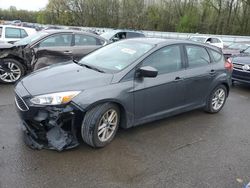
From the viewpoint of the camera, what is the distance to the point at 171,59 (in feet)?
16.4

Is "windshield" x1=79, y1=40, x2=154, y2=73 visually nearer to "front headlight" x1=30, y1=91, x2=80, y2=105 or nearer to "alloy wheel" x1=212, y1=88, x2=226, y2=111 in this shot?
"front headlight" x1=30, y1=91, x2=80, y2=105

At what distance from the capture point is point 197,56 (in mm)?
5543

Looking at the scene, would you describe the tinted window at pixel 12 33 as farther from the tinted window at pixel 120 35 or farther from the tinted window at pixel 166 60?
the tinted window at pixel 166 60

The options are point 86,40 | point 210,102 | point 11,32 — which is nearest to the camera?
point 210,102

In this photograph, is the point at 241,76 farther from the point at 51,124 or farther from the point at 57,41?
the point at 51,124

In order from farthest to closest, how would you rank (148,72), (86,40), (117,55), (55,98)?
1. (86,40)
2. (117,55)
3. (148,72)
4. (55,98)

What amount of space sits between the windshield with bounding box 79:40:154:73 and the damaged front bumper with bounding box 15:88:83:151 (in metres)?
1.02

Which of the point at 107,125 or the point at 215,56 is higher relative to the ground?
the point at 215,56

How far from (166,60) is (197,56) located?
0.95m

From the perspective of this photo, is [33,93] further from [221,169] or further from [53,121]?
[221,169]

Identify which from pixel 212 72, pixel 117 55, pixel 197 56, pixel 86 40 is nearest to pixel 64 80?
pixel 117 55

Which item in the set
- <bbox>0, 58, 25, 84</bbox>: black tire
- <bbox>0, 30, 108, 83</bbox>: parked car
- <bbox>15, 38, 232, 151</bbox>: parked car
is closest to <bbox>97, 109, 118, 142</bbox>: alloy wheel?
<bbox>15, 38, 232, 151</bbox>: parked car

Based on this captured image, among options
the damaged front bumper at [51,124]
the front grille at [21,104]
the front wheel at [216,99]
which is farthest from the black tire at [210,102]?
the front grille at [21,104]

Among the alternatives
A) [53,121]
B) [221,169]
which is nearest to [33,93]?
[53,121]
